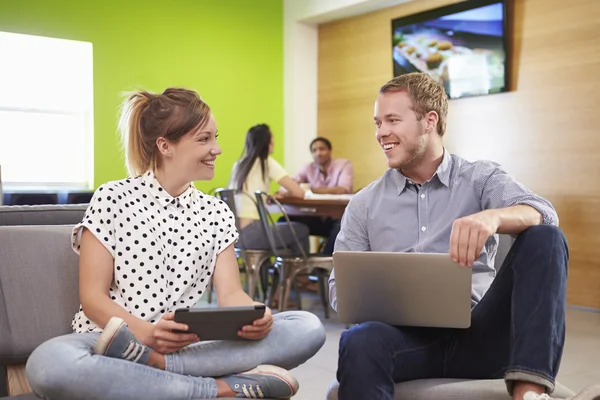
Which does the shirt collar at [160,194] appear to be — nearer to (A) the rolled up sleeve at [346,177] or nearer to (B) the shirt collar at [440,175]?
(B) the shirt collar at [440,175]

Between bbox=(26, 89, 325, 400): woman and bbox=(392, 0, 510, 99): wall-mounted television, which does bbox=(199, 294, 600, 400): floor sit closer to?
bbox=(26, 89, 325, 400): woman

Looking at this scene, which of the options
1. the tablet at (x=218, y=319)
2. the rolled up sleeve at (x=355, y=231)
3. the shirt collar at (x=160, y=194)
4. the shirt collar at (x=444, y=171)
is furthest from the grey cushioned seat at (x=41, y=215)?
the shirt collar at (x=444, y=171)

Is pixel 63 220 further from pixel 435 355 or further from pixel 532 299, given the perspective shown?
pixel 532 299

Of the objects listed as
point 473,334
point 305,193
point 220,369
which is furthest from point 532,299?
point 305,193

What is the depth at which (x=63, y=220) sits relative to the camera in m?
1.96

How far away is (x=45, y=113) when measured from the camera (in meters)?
5.58

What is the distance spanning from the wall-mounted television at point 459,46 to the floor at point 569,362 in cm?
192

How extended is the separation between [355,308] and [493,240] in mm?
436

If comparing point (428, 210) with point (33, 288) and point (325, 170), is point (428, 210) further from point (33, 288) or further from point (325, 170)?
point (325, 170)

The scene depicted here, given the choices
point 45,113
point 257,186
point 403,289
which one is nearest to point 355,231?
point 403,289

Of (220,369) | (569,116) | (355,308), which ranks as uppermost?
(569,116)

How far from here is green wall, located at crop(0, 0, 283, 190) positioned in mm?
5711

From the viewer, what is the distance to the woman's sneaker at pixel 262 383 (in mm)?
1601

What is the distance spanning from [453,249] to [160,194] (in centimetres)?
79
